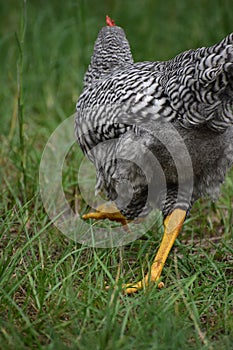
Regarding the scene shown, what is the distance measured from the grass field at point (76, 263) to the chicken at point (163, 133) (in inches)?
8.7

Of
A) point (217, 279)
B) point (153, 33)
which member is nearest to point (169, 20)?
point (153, 33)

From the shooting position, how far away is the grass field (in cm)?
225

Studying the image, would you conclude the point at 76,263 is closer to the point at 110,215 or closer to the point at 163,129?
the point at 110,215

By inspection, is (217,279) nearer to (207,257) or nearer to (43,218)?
(207,257)

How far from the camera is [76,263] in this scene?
296 cm

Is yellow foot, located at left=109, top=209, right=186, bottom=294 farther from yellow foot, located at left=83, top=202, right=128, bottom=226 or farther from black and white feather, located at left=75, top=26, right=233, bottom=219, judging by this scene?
yellow foot, located at left=83, top=202, right=128, bottom=226

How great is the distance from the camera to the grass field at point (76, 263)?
88.7 inches

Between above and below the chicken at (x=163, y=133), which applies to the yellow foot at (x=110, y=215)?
below

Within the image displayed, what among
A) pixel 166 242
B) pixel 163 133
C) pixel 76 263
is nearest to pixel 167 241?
pixel 166 242

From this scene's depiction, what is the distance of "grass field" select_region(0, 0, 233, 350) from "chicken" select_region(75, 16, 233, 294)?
22 cm

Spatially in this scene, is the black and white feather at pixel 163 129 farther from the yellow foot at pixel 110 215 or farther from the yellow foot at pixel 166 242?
the yellow foot at pixel 110 215

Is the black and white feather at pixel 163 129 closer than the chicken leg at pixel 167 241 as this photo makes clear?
Yes

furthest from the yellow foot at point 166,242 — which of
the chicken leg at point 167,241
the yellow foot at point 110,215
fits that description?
the yellow foot at point 110,215

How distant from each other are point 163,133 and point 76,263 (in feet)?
2.74
